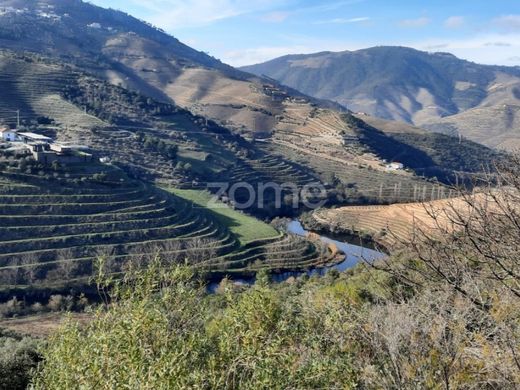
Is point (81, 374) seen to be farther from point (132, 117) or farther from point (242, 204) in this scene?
point (132, 117)

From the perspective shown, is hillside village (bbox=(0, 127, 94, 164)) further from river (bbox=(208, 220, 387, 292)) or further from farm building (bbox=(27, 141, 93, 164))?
river (bbox=(208, 220, 387, 292))

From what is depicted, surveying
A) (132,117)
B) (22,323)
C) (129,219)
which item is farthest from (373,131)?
(22,323)

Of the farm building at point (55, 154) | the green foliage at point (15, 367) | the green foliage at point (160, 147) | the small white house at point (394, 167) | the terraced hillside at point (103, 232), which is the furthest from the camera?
the small white house at point (394, 167)

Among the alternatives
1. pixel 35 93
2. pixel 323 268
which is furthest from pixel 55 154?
pixel 35 93

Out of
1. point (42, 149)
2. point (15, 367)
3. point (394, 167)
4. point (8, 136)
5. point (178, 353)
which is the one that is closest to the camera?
point (178, 353)

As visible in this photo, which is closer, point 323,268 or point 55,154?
point 55,154

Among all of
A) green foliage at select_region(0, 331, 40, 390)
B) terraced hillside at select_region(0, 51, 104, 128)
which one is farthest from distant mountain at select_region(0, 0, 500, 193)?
green foliage at select_region(0, 331, 40, 390)

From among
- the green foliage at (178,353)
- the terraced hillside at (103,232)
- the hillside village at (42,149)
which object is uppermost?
the green foliage at (178,353)

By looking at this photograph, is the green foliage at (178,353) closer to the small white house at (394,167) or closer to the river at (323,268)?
the river at (323,268)

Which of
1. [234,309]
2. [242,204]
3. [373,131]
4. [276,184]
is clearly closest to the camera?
[234,309]

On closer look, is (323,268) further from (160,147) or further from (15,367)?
(15,367)

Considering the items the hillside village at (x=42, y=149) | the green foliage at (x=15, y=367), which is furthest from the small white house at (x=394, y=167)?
the green foliage at (x=15, y=367)
